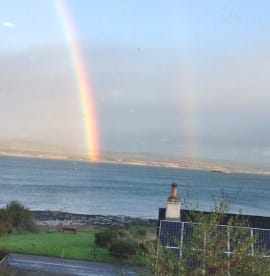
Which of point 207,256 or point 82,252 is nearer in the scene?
point 207,256

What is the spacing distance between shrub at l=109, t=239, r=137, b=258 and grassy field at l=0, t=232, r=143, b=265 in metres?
0.28

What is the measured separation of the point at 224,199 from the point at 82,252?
50.4ft

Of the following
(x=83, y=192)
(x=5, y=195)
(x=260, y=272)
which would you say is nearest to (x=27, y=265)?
(x=260, y=272)

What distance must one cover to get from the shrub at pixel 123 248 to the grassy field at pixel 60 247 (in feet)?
0.92

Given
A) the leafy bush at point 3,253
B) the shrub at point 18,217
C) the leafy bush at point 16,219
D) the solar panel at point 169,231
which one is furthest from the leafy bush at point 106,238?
the solar panel at point 169,231

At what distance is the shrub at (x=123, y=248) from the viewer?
23578 mm

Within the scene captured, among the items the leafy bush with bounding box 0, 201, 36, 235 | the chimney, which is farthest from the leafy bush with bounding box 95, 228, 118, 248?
the chimney

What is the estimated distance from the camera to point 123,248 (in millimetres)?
23734

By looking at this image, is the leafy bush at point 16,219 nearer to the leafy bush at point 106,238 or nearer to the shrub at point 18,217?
the shrub at point 18,217

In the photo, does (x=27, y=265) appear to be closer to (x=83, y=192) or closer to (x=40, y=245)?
(x=40, y=245)

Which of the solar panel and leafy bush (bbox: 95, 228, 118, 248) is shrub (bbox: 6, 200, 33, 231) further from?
the solar panel

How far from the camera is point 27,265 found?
2136cm

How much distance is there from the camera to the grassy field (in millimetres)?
23719

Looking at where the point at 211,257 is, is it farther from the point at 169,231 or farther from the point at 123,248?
the point at 123,248
